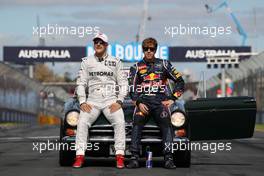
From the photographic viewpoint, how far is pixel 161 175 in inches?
382

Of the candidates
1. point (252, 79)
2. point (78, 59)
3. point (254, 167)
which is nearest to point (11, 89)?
point (252, 79)

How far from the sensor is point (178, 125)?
35.3 ft

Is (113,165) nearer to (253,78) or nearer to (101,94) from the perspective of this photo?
(101,94)

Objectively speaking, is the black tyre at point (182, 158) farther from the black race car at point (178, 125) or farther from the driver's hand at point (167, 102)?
the driver's hand at point (167, 102)

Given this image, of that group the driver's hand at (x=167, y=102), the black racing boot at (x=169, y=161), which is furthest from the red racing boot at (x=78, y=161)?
the driver's hand at (x=167, y=102)

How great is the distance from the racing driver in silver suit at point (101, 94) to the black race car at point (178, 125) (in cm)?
20

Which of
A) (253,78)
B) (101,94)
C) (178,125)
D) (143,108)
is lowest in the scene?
(178,125)

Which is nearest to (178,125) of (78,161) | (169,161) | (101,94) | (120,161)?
(169,161)

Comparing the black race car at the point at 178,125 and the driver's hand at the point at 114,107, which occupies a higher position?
the driver's hand at the point at 114,107

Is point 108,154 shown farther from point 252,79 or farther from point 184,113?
point 252,79

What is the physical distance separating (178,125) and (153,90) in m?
0.56

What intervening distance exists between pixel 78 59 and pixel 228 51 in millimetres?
11710

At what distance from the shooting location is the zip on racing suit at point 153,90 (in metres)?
10.6

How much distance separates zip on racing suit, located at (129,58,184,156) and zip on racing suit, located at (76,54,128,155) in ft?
0.61
